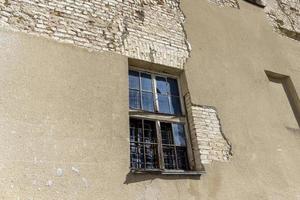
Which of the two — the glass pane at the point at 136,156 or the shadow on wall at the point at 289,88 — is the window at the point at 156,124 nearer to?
the glass pane at the point at 136,156

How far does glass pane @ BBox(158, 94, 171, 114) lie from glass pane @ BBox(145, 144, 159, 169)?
64 cm

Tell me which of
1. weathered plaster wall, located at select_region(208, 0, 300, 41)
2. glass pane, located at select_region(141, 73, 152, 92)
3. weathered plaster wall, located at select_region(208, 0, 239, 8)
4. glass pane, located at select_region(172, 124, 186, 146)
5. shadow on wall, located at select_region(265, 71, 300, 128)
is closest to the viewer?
glass pane, located at select_region(172, 124, 186, 146)

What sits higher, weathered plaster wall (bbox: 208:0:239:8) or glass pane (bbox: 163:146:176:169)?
weathered plaster wall (bbox: 208:0:239:8)

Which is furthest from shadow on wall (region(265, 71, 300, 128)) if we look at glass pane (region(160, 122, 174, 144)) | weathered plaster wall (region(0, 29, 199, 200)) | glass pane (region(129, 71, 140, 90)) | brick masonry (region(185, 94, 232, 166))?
weathered plaster wall (region(0, 29, 199, 200))

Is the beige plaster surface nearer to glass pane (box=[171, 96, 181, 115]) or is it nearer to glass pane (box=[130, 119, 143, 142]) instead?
glass pane (box=[171, 96, 181, 115])

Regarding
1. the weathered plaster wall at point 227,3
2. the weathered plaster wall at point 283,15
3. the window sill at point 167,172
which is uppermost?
the weathered plaster wall at point 283,15

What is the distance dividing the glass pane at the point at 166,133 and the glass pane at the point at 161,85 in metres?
0.57

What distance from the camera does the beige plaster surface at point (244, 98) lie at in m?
3.81

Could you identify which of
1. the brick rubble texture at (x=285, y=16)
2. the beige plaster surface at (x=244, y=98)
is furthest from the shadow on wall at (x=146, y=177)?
the brick rubble texture at (x=285, y=16)

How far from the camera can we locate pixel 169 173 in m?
3.33

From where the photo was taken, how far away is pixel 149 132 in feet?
12.4

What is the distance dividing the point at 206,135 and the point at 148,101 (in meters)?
1.00

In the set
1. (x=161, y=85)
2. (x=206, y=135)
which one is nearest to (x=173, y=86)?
(x=161, y=85)

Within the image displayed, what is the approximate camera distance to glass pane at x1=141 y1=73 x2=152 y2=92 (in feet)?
13.6
